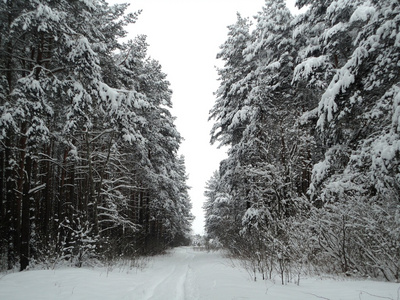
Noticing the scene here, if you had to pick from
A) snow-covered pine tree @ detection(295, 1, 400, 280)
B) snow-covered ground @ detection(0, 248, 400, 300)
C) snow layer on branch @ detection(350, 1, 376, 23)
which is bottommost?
snow-covered ground @ detection(0, 248, 400, 300)

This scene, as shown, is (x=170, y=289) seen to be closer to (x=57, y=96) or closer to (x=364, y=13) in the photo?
(x=57, y=96)

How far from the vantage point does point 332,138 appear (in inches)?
288

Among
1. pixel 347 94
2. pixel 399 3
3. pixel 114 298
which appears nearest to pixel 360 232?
pixel 347 94

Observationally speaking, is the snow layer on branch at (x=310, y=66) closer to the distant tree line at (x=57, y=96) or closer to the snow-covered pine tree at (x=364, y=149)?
the snow-covered pine tree at (x=364, y=149)

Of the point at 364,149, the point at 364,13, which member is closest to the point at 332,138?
the point at 364,149

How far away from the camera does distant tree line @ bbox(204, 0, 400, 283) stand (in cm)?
498

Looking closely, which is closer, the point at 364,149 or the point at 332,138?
the point at 364,149

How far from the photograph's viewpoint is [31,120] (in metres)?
7.47

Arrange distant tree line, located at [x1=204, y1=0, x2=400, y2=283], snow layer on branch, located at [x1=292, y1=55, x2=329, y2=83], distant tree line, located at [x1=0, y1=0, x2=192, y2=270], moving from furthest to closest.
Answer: snow layer on branch, located at [x1=292, y1=55, x2=329, y2=83] → distant tree line, located at [x1=0, y1=0, x2=192, y2=270] → distant tree line, located at [x1=204, y1=0, x2=400, y2=283]

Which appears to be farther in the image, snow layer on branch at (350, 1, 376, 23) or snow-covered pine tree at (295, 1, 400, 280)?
snow layer on branch at (350, 1, 376, 23)

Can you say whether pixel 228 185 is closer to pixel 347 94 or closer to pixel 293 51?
pixel 293 51

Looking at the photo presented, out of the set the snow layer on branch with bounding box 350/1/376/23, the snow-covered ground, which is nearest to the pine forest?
the snow layer on branch with bounding box 350/1/376/23

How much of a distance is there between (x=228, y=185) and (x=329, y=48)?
365 inches

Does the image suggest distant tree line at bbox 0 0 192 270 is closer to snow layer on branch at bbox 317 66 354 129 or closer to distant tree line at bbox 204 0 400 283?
distant tree line at bbox 204 0 400 283
